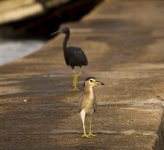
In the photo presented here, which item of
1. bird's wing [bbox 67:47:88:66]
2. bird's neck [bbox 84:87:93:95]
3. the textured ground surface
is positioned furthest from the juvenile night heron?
bird's wing [bbox 67:47:88:66]

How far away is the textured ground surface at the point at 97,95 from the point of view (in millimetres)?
9805

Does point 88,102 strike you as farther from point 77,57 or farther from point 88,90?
point 77,57

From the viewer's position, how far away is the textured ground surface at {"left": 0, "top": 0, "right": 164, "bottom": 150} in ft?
32.2

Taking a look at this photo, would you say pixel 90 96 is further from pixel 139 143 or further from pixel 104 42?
pixel 104 42

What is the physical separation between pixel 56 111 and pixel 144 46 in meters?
9.54

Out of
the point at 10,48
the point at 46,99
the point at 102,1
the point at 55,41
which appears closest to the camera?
the point at 46,99

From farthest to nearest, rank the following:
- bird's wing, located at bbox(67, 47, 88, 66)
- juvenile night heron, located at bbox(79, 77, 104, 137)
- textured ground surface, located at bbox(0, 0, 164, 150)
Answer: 1. bird's wing, located at bbox(67, 47, 88, 66)
2. textured ground surface, located at bbox(0, 0, 164, 150)
3. juvenile night heron, located at bbox(79, 77, 104, 137)

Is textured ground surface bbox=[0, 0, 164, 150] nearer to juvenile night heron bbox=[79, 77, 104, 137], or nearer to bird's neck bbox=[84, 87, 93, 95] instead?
juvenile night heron bbox=[79, 77, 104, 137]

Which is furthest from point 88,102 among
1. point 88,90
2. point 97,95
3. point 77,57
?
point 77,57

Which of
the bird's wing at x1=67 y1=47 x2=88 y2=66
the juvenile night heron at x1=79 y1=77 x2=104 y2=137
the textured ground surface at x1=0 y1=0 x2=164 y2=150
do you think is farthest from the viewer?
the bird's wing at x1=67 y1=47 x2=88 y2=66

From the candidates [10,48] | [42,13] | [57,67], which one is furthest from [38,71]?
[42,13]

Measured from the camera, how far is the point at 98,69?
54.9 feet

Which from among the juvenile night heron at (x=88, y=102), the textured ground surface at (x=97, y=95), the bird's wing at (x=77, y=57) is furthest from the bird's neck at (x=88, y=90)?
the bird's wing at (x=77, y=57)

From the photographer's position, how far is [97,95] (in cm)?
1301
